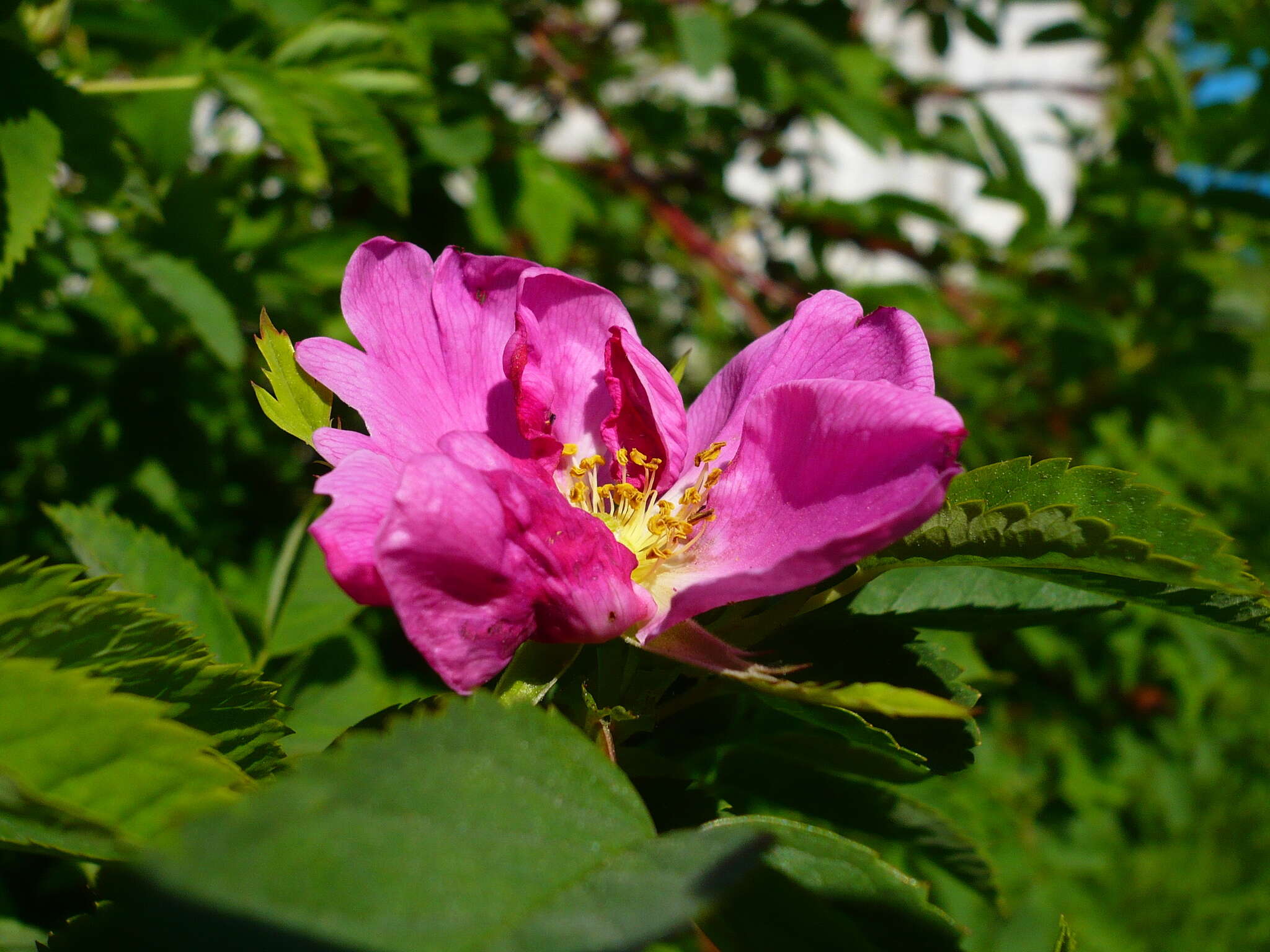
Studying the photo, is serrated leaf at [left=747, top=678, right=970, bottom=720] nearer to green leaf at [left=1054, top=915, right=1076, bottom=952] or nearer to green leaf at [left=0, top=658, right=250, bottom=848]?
green leaf at [left=1054, top=915, right=1076, bottom=952]

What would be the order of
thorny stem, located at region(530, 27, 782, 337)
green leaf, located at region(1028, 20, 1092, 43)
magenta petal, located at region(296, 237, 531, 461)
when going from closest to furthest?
magenta petal, located at region(296, 237, 531, 461) → thorny stem, located at region(530, 27, 782, 337) → green leaf, located at region(1028, 20, 1092, 43)

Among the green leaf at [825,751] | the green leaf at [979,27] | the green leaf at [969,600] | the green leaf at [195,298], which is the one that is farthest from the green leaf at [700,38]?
the green leaf at [825,751]

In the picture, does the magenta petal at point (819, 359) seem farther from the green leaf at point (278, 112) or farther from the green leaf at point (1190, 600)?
the green leaf at point (278, 112)

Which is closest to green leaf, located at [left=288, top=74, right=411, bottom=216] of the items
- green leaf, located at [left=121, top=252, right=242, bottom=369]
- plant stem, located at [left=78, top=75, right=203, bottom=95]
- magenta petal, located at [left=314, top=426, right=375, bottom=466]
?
plant stem, located at [left=78, top=75, right=203, bottom=95]

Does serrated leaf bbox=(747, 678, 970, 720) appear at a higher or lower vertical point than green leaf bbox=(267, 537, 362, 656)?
higher

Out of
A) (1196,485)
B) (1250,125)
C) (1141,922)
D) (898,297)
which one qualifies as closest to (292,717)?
(898,297)

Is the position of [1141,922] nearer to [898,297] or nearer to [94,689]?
[898,297]

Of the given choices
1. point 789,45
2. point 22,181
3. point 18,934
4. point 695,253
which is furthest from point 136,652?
point 789,45
